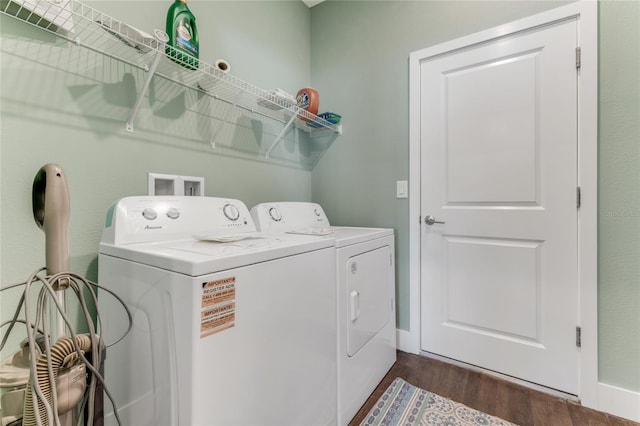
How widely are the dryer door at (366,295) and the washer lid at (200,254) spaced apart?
1.23 feet

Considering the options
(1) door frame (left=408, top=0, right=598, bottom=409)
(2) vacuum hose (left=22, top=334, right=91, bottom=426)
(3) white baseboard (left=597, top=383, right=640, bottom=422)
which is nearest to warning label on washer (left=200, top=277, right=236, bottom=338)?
(2) vacuum hose (left=22, top=334, right=91, bottom=426)

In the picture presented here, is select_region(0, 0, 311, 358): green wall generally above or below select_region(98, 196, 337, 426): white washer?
above

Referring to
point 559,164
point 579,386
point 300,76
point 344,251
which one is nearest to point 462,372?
point 579,386

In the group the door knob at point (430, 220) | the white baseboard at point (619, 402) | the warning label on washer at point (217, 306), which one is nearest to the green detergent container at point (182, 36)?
the warning label on washer at point (217, 306)

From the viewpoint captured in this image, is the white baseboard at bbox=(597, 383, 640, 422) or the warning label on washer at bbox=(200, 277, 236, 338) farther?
the white baseboard at bbox=(597, 383, 640, 422)

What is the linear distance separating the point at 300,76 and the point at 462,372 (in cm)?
234

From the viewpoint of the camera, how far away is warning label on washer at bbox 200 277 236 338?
73 centimetres

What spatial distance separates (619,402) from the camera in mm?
1347

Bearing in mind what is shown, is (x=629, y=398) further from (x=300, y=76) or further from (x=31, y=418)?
(x=300, y=76)

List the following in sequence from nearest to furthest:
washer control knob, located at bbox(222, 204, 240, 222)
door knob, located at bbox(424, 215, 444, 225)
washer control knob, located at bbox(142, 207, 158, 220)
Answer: washer control knob, located at bbox(142, 207, 158, 220)
washer control knob, located at bbox(222, 204, 240, 222)
door knob, located at bbox(424, 215, 444, 225)

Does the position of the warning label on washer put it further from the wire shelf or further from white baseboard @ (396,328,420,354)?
white baseboard @ (396,328,420,354)

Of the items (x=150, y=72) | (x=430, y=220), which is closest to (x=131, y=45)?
(x=150, y=72)

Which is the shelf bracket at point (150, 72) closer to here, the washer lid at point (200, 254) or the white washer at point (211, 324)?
the white washer at point (211, 324)

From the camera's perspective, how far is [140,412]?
864 mm
